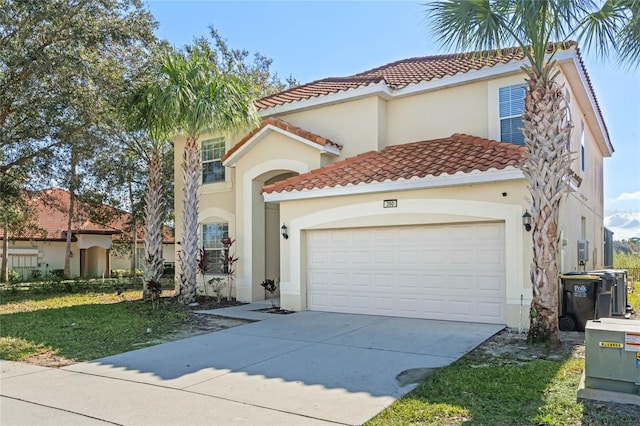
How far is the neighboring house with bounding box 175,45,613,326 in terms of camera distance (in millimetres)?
10602

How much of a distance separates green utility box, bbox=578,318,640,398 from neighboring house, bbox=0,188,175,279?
1067 inches

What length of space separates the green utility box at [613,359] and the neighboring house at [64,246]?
2711cm

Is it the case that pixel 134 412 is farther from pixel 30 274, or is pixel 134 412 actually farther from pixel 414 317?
pixel 30 274

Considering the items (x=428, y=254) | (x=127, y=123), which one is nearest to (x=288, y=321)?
(x=428, y=254)

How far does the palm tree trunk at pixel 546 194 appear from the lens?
26.9 feet

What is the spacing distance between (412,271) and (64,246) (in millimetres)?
29981

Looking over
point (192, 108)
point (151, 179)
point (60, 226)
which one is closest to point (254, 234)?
point (151, 179)

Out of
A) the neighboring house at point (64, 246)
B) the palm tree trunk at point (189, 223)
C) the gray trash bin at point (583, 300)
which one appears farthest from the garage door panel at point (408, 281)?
the neighboring house at point (64, 246)

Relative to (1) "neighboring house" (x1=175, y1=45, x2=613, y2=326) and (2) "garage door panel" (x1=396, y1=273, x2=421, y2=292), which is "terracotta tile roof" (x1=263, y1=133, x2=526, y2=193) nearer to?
(1) "neighboring house" (x1=175, y1=45, x2=613, y2=326)

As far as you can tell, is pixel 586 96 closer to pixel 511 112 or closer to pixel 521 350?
pixel 511 112

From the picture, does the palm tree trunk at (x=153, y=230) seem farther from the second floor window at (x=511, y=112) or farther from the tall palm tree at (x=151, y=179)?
the second floor window at (x=511, y=112)

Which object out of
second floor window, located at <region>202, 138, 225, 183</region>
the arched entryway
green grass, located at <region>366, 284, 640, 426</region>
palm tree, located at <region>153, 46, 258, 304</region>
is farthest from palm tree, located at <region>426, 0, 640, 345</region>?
second floor window, located at <region>202, 138, 225, 183</region>

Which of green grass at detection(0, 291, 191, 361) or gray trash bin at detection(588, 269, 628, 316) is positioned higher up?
gray trash bin at detection(588, 269, 628, 316)

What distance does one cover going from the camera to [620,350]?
214 inches
